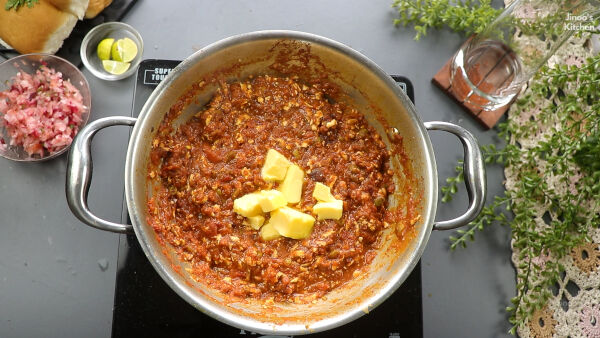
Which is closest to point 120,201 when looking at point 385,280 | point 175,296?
point 175,296

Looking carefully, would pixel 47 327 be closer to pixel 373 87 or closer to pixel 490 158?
pixel 373 87

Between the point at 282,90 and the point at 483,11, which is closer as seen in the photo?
the point at 282,90

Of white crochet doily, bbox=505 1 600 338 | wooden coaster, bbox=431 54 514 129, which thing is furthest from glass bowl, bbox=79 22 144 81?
white crochet doily, bbox=505 1 600 338

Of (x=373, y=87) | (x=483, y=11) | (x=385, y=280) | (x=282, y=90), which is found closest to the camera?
(x=385, y=280)

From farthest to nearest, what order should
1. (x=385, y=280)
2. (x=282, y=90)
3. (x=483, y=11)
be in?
(x=483, y=11) < (x=282, y=90) < (x=385, y=280)

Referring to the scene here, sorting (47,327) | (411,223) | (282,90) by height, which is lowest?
(47,327)

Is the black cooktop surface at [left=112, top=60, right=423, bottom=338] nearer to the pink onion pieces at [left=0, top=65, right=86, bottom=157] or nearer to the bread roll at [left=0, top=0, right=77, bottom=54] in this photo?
the pink onion pieces at [left=0, top=65, right=86, bottom=157]
